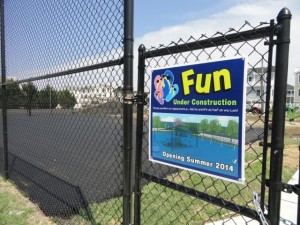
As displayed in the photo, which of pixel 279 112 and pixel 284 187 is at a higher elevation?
pixel 279 112

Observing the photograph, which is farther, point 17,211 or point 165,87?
point 17,211

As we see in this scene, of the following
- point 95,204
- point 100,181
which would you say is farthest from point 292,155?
point 95,204

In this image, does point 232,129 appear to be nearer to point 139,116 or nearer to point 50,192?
point 139,116

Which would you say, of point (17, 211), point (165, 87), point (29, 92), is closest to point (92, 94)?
point (165, 87)

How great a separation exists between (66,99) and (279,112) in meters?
3.30

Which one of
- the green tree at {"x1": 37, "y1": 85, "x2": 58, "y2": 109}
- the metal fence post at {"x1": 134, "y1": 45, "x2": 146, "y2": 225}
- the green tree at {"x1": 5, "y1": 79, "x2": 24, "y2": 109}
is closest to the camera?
the metal fence post at {"x1": 134, "y1": 45, "x2": 146, "y2": 225}

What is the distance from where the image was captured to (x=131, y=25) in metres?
2.60

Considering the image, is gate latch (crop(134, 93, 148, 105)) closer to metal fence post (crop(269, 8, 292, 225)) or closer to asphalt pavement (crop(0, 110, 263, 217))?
asphalt pavement (crop(0, 110, 263, 217))

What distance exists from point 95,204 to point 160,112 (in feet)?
9.66

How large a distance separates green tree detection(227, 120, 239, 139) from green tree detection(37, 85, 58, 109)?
3.41 metres

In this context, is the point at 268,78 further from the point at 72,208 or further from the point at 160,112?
the point at 72,208

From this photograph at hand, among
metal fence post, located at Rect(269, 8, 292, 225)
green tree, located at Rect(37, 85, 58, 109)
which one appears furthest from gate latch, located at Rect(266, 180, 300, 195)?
green tree, located at Rect(37, 85, 58, 109)

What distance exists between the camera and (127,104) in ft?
8.69

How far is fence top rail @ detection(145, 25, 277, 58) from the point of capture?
5.36 ft
